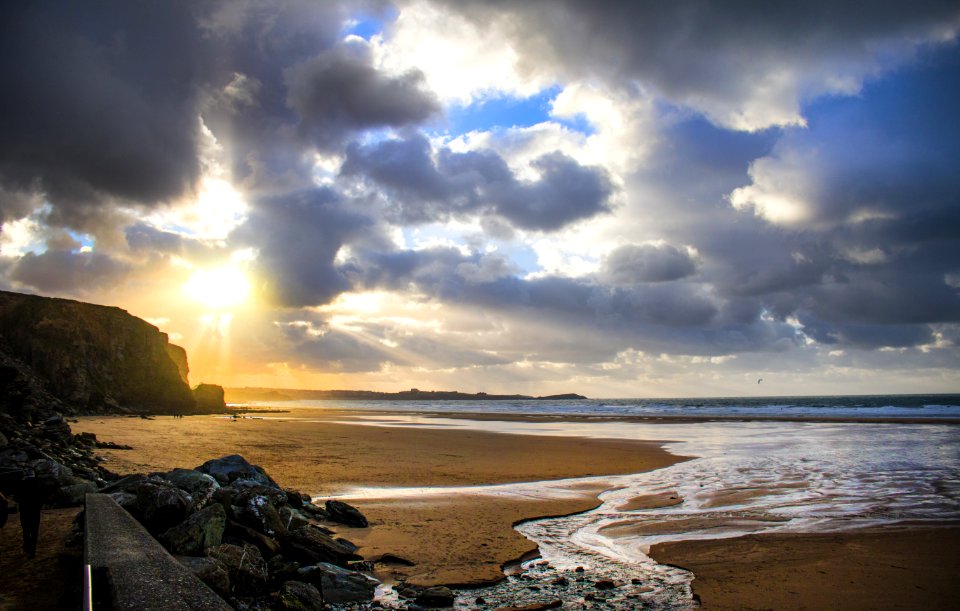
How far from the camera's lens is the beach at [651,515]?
724cm

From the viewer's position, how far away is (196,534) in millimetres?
6469

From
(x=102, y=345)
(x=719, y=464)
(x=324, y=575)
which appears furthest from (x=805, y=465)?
(x=102, y=345)

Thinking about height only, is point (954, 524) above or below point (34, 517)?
below

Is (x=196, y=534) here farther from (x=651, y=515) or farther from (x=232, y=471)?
(x=651, y=515)

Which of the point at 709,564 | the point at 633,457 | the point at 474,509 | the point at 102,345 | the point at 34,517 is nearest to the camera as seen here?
the point at 34,517

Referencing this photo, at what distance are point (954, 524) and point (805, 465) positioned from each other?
939 centimetres

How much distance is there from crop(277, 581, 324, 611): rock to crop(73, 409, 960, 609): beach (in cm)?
152

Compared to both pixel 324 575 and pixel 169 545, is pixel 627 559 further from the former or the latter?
pixel 169 545

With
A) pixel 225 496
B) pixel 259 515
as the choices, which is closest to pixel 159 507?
pixel 225 496

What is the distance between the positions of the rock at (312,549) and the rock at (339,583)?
2.04ft

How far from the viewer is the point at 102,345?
201 ft

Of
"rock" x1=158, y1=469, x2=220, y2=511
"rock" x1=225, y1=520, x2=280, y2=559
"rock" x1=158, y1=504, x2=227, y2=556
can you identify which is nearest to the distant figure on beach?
"rock" x1=158, y1=504, x2=227, y2=556

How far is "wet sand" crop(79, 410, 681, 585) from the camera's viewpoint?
339 inches

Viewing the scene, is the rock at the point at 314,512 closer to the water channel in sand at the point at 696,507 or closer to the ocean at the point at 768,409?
the water channel in sand at the point at 696,507
